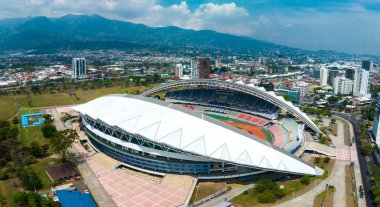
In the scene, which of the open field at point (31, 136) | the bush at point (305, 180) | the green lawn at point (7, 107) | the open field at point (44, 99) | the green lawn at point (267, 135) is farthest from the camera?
the open field at point (44, 99)

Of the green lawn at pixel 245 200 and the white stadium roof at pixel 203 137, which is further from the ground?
the white stadium roof at pixel 203 137

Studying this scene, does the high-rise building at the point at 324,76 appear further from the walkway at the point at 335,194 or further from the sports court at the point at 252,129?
the walkway at the point at 335,194

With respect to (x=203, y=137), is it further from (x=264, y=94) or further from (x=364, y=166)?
(x=264, y=94)

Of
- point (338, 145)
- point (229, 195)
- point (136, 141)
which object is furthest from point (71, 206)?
point (338, 145)

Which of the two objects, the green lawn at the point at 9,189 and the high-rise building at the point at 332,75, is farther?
the high-rise building at the point at 332,75

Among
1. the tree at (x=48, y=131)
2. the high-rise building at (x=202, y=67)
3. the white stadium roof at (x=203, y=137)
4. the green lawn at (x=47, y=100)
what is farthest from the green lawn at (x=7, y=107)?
the high-rise building at (x=202, y=67)

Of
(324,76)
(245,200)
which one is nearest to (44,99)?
(245,200)

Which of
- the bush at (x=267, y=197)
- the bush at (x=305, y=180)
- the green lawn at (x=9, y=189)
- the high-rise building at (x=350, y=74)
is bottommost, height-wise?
the green lawn at (x=9, y=189)

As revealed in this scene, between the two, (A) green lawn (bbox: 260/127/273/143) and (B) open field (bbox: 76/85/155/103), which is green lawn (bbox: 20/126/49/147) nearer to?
(B) open field (bbox: 76/85/155/103)

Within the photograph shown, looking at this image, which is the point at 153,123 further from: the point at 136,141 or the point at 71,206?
the point at 71,206
